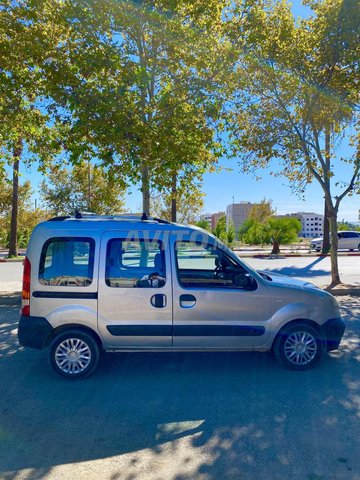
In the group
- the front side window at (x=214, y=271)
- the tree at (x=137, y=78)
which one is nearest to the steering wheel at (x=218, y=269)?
the front side window at (x=214, y=271)

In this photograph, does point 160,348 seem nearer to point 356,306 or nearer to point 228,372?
point 228,372

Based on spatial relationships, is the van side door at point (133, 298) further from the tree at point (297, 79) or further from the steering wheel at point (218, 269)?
the tree at point (297, 79)

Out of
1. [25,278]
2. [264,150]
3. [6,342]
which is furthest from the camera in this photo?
[264,150]

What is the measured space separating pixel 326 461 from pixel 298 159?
390 inches

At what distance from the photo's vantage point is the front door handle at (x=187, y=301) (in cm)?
439

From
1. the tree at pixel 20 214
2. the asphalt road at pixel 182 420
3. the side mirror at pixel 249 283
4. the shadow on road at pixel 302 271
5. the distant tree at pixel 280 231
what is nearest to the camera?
the asphalt road at pixel 182 420

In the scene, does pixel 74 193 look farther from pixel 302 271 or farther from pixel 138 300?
pixel 138 300

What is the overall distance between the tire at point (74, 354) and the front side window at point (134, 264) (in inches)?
29.6

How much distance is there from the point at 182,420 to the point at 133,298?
4.89 feet

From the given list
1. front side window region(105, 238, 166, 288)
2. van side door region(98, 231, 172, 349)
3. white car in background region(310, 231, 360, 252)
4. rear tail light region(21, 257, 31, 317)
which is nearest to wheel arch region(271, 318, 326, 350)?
van side door region(98, 231, 172, 349)

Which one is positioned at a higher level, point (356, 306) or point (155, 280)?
point (155, 280)

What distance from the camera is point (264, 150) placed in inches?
425

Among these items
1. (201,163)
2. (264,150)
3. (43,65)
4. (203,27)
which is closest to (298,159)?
(264,150)

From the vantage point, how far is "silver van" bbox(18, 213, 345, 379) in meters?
4.36
